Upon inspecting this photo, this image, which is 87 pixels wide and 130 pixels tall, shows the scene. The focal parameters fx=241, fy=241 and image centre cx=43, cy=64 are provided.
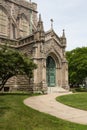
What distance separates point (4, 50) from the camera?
24328 millimetres

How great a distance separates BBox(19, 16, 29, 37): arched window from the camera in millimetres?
45366

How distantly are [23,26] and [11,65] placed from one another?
958 inches

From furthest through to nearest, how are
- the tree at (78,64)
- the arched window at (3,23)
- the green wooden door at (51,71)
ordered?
the tree at (78,64), the arched window at (3,23), the green wooden door at (51,71)

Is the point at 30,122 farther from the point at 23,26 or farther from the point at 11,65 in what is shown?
the point at 23,26

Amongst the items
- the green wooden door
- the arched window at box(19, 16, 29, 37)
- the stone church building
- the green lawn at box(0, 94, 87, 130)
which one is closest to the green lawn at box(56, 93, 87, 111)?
the green lawn at box(0, 94, 87, 130)

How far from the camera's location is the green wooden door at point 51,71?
3987 centimetres

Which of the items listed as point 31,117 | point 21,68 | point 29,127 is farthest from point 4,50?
point 29,127

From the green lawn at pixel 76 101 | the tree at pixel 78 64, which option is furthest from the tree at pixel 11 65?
the tree at pixel 78 64

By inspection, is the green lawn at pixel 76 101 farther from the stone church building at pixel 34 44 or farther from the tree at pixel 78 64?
the tree at pixel 78 64

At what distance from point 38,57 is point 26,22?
13957mm

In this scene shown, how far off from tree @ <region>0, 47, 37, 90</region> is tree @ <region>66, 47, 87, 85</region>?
28.3 metres

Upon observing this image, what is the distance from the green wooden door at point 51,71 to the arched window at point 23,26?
8530 millimetres

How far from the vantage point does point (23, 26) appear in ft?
152

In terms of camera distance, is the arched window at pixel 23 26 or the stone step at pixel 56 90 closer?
the stone step at pixel 56 90
